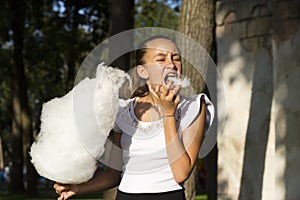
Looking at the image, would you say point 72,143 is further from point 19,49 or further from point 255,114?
point 19,49

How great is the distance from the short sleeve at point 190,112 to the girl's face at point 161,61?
0.19 metres

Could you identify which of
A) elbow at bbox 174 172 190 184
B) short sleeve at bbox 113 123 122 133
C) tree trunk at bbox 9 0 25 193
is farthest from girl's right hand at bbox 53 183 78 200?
tree trunk at bbox 9 0 25 193

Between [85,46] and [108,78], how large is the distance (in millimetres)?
22704

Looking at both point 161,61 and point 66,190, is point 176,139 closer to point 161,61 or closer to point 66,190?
point 161,61

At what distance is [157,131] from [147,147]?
Result: 0.10 meters

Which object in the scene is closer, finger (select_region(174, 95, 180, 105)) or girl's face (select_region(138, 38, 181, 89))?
finger (select_region(174, 95, 180, 105))

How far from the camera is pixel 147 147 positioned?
4109 millimetres


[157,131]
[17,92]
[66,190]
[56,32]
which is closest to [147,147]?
[157,131]

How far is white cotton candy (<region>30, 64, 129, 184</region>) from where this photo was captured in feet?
13.3

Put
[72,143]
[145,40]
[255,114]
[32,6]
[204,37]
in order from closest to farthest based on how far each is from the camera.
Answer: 1. [72,143]
2. [145,40]
3. [204,37]
4. [255,114]
5. [32,6]

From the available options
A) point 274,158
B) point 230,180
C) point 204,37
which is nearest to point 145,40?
point 204,37

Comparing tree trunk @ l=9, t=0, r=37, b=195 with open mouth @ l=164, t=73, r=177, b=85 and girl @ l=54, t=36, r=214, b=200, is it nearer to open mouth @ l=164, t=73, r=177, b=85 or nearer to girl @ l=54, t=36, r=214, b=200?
girl @ l=54, t=36, r=214, b=200

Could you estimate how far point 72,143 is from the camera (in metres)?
4.05

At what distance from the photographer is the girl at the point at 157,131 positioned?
3.93 m
